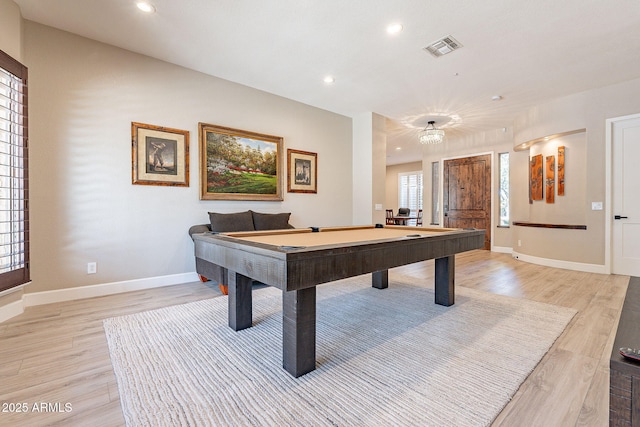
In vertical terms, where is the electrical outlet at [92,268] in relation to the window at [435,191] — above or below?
below

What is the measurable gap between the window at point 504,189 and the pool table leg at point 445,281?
475cm

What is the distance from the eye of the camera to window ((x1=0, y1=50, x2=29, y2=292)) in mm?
2406

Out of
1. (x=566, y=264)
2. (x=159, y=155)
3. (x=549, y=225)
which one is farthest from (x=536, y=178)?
(x=159, y=155)

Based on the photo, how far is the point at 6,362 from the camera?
1.80 meters

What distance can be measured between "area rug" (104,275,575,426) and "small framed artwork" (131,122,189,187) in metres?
1.69

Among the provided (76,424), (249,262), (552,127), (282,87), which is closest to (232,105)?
(282,87)

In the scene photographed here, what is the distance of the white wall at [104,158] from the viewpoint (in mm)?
2891

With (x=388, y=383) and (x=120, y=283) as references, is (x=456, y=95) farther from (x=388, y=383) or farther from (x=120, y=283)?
(x=120, y=283)

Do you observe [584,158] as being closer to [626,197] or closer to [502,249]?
[626,197]

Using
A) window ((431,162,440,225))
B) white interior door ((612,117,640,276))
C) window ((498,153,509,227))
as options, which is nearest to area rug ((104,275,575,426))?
white interior door ((612,117,640,276))

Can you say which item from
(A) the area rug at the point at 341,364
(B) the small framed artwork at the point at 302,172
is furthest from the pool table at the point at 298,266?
(B) the small framed artwork at the point at 302,172

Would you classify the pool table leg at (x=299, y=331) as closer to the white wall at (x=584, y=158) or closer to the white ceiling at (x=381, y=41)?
the white ceiling at (x=381, y=41)

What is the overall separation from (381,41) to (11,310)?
14.7ft

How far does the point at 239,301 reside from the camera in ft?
7.45
